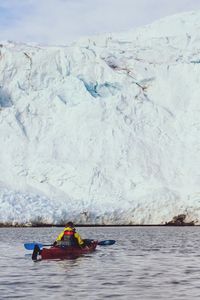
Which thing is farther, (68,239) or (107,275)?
(68,239)

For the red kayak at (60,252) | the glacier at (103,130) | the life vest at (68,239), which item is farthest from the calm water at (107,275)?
the glacier at (103,130)

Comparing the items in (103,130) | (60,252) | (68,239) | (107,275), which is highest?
(103,130)

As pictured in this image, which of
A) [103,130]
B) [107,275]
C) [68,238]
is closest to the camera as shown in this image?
[107,275]

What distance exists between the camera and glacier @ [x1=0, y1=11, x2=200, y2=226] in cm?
4044

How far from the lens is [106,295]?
1189cm

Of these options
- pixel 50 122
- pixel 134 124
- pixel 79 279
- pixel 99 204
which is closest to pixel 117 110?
pixel 134 124

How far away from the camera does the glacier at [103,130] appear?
40.4 metres

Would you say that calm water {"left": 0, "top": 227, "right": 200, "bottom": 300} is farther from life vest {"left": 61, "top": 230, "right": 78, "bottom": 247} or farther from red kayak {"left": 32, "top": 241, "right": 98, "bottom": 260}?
life vest {"left": 61, "top": 230, "right": 78, "bottom": 247}

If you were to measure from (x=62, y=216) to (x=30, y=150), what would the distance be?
7843mm

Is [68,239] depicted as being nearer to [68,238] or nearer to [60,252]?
[68,238]

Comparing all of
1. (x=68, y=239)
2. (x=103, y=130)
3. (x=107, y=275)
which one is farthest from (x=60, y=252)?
(x=103, y=130)

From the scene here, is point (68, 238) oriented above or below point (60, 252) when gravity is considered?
above

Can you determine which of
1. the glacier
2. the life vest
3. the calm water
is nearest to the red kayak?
the life vest

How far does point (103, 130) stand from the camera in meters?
45.3
